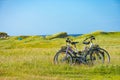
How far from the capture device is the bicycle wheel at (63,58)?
14814mm

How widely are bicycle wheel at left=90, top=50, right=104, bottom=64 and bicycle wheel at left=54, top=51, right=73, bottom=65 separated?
102cm

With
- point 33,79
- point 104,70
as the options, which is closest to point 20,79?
point 33,79

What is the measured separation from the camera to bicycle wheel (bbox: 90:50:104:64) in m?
14.8

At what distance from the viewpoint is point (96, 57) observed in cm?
1497

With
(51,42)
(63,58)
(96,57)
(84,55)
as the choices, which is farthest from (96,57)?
(51,42)

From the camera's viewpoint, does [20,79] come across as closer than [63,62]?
Yes

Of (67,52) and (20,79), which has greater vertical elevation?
(67,52)

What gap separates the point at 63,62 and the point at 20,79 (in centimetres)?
448

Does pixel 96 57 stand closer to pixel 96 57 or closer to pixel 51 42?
pixel 96 57

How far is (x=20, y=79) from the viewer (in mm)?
10820

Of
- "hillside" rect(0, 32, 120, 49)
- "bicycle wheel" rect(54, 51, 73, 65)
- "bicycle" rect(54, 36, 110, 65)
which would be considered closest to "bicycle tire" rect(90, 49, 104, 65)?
"bicycle" rect(54, 36, 110, 65)

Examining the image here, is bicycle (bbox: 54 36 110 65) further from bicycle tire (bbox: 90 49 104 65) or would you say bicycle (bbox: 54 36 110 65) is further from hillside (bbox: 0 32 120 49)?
hillside (bbox: 0 32 120 49)

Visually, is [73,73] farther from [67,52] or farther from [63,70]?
[67,52]

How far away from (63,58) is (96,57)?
1.60 metres
